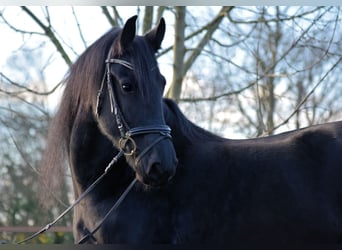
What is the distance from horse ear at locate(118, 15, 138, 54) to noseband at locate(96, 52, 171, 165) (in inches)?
4.5

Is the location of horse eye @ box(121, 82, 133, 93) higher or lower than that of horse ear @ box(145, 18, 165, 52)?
lower

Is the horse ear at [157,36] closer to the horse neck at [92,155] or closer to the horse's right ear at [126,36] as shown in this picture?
the horse's right ear at [126,36]

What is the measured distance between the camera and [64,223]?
48.5 ft

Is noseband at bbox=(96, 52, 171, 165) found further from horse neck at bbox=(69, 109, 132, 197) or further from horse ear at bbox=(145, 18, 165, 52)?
horse ear at bbox=(145, 18, 165, 52)

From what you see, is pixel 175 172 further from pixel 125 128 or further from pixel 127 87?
pixel 127 87

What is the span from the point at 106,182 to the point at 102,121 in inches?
18.9

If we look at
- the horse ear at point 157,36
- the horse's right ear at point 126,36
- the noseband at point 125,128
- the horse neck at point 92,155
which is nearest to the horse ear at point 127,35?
the horse's right ear at point 126,36

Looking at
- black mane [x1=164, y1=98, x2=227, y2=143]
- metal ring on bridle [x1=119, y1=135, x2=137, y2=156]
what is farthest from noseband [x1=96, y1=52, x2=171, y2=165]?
black mane [x1=164, y1=98, x2=227, y2=143]

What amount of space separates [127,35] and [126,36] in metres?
0.01

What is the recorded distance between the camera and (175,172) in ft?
12.5

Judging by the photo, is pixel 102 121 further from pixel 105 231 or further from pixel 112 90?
pixel 105 231

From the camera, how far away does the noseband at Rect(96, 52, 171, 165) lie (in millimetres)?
3527

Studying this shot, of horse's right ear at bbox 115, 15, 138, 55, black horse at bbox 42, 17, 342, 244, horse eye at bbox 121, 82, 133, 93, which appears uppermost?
horse's right ear at bbox 115, 15, 138, 55

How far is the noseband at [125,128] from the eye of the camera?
3.53m
